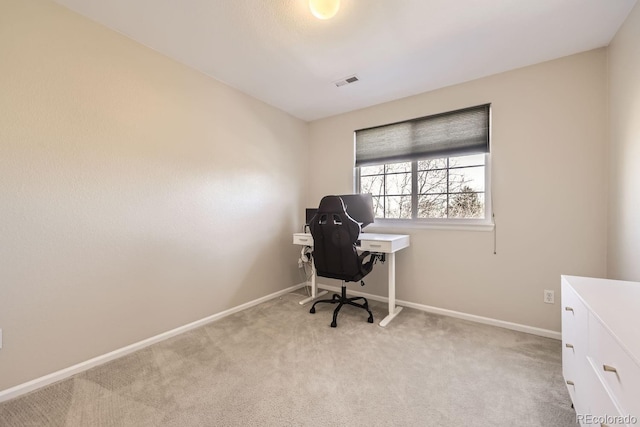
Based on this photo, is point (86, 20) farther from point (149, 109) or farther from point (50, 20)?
point (149, 109)

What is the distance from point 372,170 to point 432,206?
34.3 inches

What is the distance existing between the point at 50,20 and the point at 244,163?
65.1 inches

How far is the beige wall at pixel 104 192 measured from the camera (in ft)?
4.98

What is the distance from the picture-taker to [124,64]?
194 cm

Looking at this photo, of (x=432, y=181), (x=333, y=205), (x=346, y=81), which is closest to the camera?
(x=333, y=205)

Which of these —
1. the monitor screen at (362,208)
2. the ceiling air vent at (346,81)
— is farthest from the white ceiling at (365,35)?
the monitor screen at (362,208)

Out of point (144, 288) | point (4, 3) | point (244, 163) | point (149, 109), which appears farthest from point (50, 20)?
point (144, 288)

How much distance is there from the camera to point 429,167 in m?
2.87

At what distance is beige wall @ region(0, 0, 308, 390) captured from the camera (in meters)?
1.52

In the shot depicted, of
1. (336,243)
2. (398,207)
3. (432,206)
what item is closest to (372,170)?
(398,207)

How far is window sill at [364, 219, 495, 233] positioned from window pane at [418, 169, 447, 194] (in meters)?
0.36

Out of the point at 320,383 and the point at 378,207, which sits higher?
the point at 378,207

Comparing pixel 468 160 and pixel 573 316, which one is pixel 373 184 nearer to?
pixel 468 160

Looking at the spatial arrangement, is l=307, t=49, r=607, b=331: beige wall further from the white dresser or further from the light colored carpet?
the white dresser
